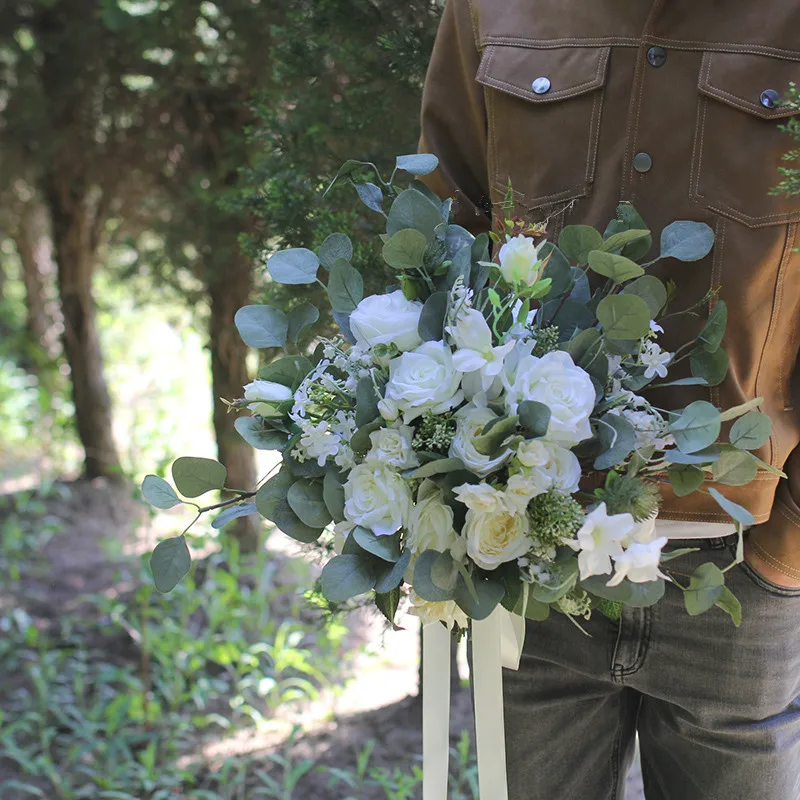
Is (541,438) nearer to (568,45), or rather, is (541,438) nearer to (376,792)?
(568,45)

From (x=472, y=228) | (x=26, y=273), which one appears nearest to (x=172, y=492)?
(x=472, y=228)

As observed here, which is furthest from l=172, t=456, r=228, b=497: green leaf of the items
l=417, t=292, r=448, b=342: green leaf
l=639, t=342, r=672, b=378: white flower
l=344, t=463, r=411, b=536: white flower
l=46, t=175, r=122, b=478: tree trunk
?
l=46, t=175, r=122, b=478: tree trunk

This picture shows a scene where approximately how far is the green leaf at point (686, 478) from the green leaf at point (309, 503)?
1.38 ft

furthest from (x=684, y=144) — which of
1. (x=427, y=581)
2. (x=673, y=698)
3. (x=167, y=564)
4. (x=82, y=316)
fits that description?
(x=82, y=316)

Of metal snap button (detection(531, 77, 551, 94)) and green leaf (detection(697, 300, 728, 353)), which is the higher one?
metal snap button (detection(531, 77, 551, 94))

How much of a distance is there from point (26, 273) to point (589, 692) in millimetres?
5250

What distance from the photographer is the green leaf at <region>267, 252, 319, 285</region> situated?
1.17 metres

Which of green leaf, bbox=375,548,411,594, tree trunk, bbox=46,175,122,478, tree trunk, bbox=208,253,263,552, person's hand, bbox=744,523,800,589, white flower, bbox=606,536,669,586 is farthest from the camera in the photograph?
tree trunk, bbox=46,175,122,478

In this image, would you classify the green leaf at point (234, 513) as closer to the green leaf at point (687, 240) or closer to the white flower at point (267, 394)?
the white flower at point (267, 394)

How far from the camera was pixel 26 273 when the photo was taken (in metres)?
5.68

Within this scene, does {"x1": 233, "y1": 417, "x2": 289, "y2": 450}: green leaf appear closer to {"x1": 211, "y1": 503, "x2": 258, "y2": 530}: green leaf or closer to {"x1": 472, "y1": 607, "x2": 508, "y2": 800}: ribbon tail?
{"x1": 211, "y1": 503, "x2": 258, "y2": 530}: green leaf

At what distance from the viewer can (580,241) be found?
111 centimetres

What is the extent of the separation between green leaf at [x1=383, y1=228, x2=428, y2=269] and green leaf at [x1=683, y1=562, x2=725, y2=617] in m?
0.49

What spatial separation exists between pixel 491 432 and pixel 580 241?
1.02 feet
